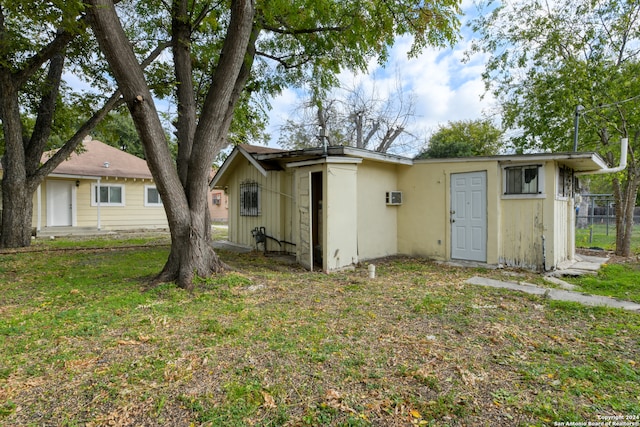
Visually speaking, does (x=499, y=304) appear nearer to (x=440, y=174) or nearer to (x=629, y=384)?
(x=629, y=384)

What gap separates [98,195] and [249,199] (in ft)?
26.4

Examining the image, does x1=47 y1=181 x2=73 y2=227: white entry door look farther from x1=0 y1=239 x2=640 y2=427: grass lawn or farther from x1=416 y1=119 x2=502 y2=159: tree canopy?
x1=416 y1=119 x2=502 y2=159: tree canopy

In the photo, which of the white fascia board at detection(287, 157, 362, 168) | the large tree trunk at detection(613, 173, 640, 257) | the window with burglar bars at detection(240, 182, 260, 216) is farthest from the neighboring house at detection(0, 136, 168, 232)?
Answer: the large tree trunk at detection(613, 173, 640, 257)

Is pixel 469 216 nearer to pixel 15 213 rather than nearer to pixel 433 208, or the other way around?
pixel 433 208

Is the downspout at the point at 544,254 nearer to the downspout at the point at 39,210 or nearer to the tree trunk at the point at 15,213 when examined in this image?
the tree trunk at the point at 15,213

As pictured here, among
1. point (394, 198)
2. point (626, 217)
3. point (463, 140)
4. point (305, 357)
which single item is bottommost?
point (305, 357)

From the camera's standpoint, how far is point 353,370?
260cm

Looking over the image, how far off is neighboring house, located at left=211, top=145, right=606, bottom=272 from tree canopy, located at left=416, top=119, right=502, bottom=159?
446 inches

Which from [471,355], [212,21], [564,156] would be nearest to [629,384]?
[471,355]

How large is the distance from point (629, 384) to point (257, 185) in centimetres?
815

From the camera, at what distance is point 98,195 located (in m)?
13.4

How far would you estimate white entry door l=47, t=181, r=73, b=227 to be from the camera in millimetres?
12938

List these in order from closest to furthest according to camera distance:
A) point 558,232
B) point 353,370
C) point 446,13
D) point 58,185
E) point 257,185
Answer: point 353,370
point 446,13
point 558,232
point 257,185
point 58,185

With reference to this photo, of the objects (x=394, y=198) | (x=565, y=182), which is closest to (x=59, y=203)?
(x=394, y=198)
